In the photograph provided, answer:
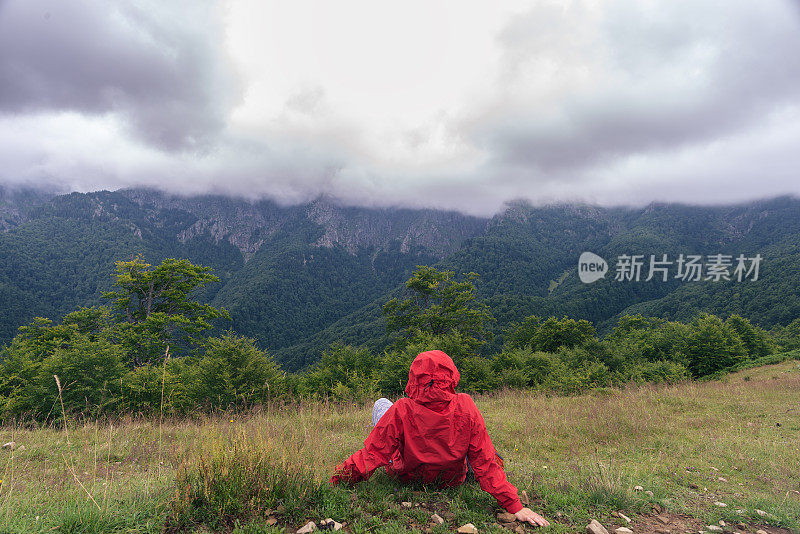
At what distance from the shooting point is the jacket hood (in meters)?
2.70

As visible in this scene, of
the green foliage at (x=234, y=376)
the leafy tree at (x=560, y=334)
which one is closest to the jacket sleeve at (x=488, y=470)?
the green foliage at (x=234, y=376)

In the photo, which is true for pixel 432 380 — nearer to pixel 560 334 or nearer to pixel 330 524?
pixel 330 524

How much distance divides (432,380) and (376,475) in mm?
1331

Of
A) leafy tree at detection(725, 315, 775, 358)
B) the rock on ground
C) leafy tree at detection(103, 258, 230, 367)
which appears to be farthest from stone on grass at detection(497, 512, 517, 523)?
leafy tree at detection(725, 315, 775, 358)

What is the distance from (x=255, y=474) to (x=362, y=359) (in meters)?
10.8

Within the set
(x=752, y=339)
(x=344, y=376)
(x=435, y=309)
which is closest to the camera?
(x=344, y=376)

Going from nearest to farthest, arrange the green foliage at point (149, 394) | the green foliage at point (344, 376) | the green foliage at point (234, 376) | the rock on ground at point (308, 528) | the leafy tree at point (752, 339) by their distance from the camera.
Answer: the rock on ground at point (308, 528), the green foliage at point (149, 394), the green foliage at point (234, 376), the green foliage at point (344, 376), the leafy tree at point (752, 339)

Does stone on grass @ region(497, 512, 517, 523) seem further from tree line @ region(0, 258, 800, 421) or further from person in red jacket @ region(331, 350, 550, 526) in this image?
tree line @ region(0, 258, 800, 421)

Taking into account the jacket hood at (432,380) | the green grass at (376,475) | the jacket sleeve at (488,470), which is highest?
the jacket hood at (432,380)

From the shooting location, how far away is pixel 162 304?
775 inches

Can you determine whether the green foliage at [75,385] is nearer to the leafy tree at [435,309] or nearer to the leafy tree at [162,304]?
the leafy tree at [162,304]

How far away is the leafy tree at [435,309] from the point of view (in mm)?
26516

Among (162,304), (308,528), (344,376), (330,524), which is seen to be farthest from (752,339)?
(162,304)

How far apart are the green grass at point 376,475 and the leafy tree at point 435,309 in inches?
749
